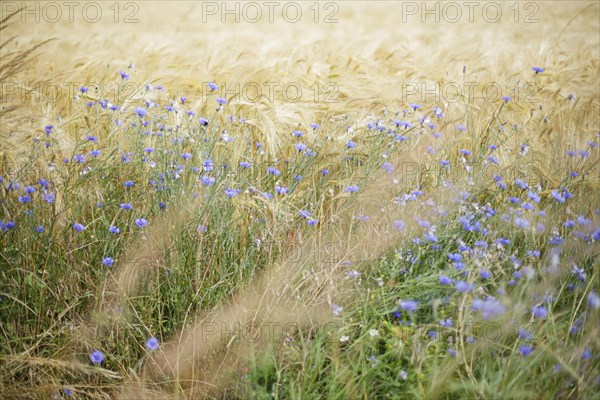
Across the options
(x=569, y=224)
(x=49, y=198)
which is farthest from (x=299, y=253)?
(x=569, y=224)

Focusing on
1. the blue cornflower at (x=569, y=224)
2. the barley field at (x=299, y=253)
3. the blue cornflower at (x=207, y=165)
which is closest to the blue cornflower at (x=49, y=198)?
the barley field at (x=299, y=253)

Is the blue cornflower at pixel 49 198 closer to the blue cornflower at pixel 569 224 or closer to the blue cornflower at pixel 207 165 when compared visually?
the blue cornflower at pixel 207 165

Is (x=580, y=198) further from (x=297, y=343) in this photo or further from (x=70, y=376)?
(x=70, y=376)

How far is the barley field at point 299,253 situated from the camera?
1.33 m

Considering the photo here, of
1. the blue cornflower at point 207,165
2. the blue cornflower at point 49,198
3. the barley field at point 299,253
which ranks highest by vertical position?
the blue cornflower at point 207,165

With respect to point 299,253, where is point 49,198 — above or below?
above

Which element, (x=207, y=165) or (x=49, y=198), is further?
(x=207, y=165)

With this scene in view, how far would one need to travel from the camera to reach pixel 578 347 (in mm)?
1278

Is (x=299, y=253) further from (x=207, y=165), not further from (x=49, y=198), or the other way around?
(x=49, y=198)

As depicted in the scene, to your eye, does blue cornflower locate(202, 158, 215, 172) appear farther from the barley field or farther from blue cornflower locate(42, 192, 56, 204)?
blue cornflower locate(42, 192, 56, 204)

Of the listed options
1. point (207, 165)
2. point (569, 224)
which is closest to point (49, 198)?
point (207, 165)

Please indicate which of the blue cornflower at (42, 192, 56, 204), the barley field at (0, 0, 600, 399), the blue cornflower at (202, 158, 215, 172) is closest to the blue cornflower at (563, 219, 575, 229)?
the barley field at (0, 0, 600, 399)

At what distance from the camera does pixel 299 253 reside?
1.68 m

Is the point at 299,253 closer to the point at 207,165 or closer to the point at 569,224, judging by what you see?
the point at 207,165
